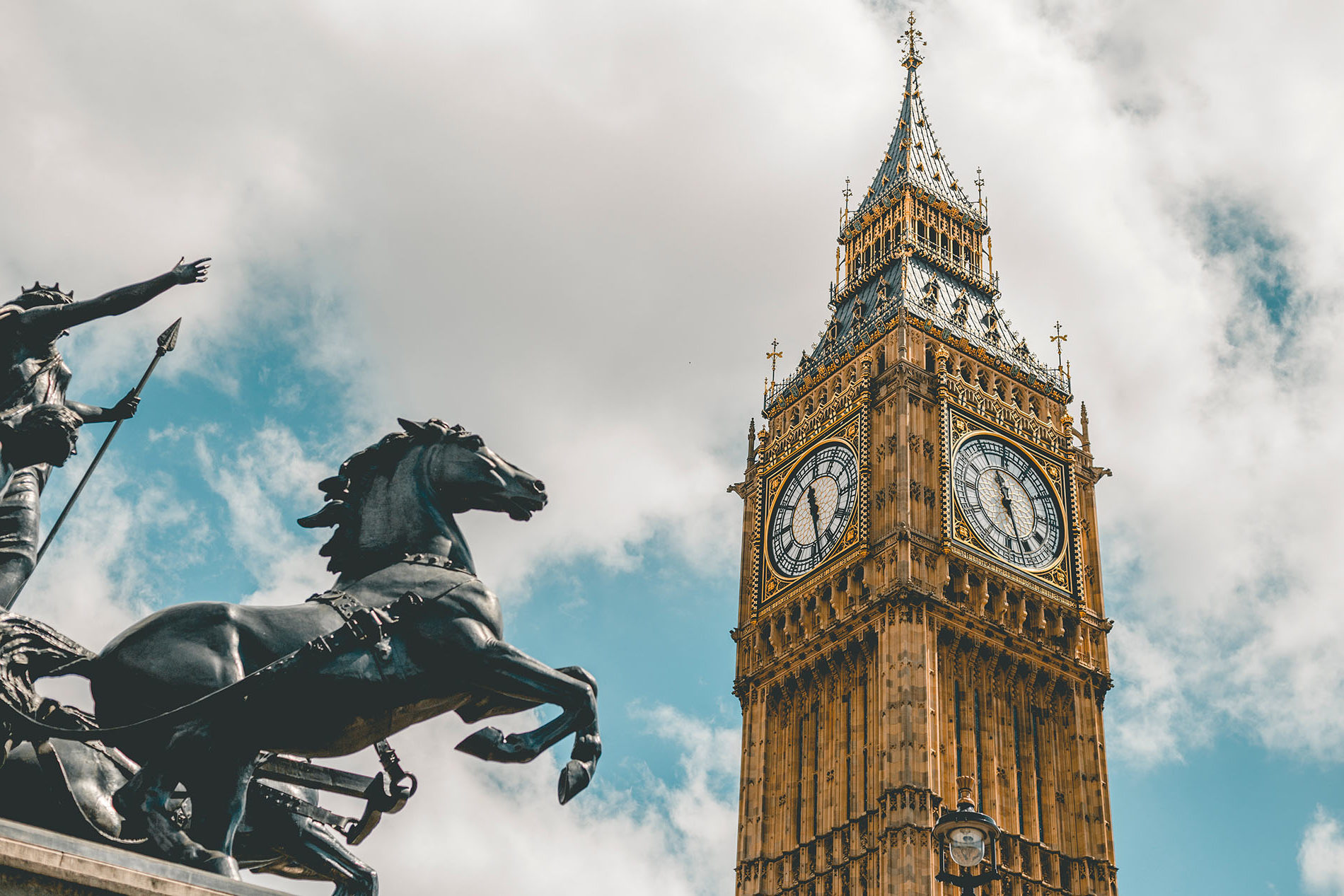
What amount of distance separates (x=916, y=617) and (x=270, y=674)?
4482 centimetres

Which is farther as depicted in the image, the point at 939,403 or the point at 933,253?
the point at 933,253

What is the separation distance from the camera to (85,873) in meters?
7.21

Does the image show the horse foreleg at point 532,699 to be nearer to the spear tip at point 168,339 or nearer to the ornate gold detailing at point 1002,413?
the spear tip at point 168,339

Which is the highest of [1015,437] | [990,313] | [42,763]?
[990,313]

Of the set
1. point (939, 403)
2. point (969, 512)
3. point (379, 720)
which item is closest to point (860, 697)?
point (969, 512)

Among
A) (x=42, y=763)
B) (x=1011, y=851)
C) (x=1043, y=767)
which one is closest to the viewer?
(x=42, y=763)

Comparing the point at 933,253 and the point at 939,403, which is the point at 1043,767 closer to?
the point at 939,403

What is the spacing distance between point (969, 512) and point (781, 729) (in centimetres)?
1055

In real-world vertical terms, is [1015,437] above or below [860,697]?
above

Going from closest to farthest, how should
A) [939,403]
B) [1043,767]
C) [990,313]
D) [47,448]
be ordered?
[47,448] < [1043,767] < [939,403] < [990,313]

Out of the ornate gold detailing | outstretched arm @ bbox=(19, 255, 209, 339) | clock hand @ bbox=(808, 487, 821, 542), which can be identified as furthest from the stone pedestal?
the ornate gold detailing

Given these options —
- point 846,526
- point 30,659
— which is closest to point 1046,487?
point 846,526

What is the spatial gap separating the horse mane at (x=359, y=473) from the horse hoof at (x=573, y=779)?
6.78ft

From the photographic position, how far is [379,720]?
8.57 m
